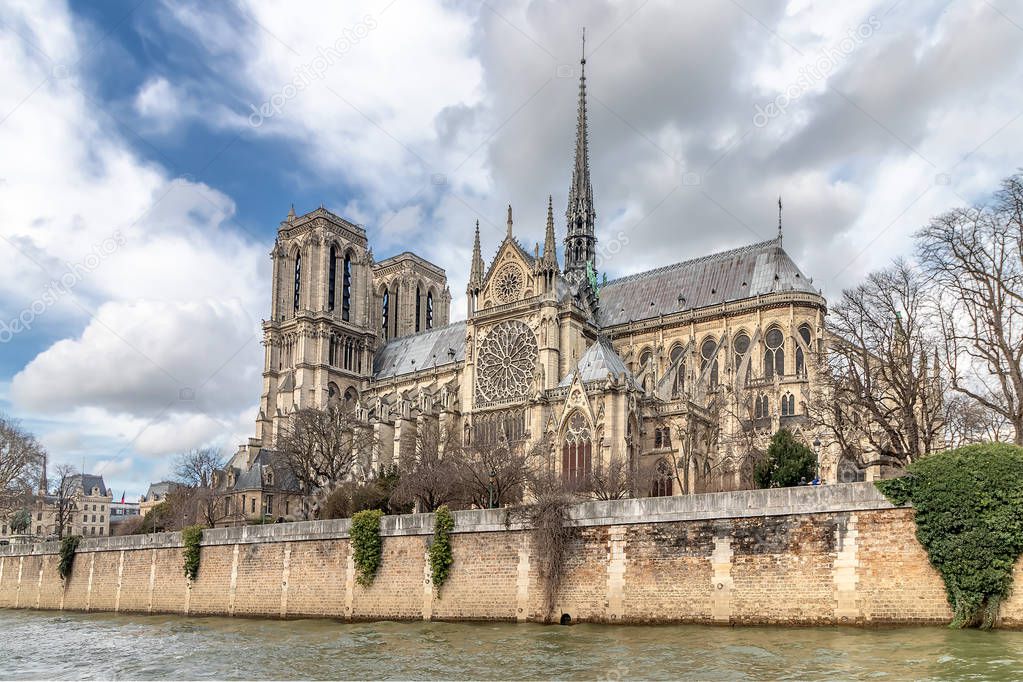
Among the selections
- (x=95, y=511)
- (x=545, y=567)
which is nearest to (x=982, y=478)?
(x=545, y=567)

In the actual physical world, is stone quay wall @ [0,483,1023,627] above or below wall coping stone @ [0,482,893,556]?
below

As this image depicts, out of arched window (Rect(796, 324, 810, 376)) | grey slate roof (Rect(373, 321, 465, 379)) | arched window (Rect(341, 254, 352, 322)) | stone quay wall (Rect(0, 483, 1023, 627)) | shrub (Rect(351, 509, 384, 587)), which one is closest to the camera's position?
stone quay wall (Rect(0, 483, 1023, 627))

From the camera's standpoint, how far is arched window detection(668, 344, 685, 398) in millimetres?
56812

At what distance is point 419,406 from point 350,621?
32163 mm

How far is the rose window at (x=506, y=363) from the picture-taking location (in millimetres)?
57531

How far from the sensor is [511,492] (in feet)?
137

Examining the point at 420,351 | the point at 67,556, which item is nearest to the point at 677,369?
the point at 420,351

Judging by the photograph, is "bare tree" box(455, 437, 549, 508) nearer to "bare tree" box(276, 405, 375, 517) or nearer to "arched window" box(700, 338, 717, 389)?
"bare tree" box(276, 405, 375, 517)

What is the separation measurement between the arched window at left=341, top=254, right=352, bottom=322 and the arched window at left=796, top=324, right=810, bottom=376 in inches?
1549

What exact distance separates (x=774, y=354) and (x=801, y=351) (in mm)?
1760

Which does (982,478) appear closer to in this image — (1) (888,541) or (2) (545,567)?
(1) (888,541)

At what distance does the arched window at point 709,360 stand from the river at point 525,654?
104 feet

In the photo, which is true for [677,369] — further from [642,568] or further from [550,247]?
[642,568]

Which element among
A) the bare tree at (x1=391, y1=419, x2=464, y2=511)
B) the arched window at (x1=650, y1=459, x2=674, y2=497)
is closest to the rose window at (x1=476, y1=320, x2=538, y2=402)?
the bare tree at (x1=391, y1=419, x2=464, y2=511)
